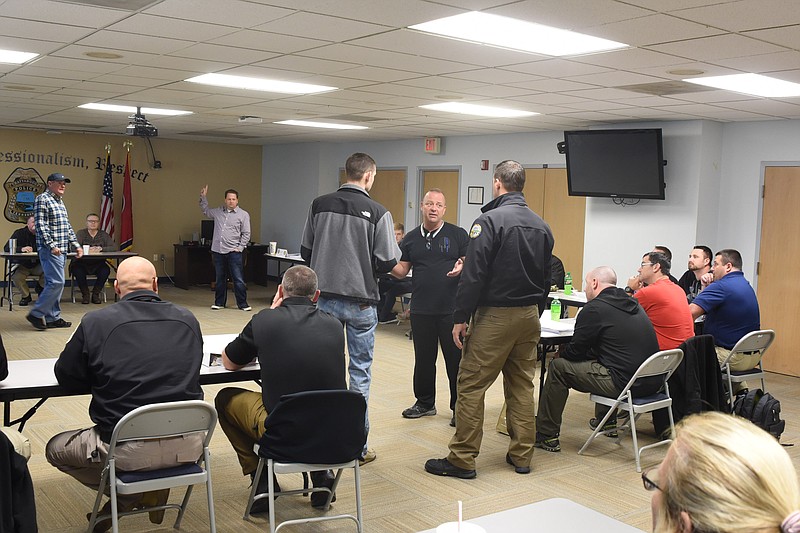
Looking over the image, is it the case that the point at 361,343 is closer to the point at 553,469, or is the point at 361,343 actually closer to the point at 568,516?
the point at 553,469

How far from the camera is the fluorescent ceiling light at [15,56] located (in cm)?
548

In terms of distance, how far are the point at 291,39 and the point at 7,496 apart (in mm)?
3003

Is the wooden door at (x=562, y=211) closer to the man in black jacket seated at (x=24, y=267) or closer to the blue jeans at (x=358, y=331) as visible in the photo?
the blue jeans at (x=358, y=331)

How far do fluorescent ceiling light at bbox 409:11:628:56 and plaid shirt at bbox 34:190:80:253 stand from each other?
5.56m

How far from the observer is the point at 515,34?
440 cm

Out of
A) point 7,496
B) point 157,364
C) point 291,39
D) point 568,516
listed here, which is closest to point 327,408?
point 157,364

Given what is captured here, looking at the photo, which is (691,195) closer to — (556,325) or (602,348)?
(556,325)

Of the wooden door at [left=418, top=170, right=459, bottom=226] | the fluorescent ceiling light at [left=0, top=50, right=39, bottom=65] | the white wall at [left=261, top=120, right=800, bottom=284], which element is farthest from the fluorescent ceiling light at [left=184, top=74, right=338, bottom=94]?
the wooden door at [left=418, top=170, right=459, bottom=226]

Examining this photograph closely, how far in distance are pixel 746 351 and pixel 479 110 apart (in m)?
3.68

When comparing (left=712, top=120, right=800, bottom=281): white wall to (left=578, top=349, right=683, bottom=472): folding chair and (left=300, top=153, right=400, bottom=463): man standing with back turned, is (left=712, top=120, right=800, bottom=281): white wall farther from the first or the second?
(left=300, top=153, right=400, bottom=463): man standing with back turned

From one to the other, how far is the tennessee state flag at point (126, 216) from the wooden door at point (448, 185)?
5051 mm

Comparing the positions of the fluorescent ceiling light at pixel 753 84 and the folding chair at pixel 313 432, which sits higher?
the fluorescent ceiling light at pixel 753 84

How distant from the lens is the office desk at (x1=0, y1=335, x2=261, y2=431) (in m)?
3.22

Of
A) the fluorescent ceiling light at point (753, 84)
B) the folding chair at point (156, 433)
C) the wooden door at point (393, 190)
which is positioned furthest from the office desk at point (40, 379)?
the wooden door at point (393, 190)
